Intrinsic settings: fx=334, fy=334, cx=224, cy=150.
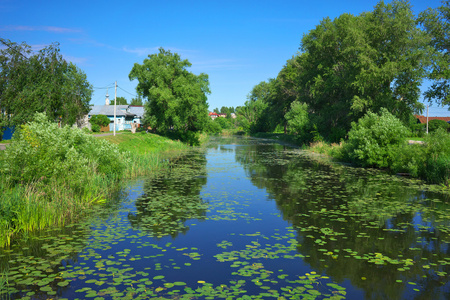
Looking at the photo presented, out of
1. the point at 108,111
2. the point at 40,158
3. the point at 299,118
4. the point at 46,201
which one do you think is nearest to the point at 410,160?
the point at 46,201

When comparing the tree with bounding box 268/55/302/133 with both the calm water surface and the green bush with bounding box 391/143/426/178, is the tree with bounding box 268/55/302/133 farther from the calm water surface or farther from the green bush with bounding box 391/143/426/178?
the calm water surface

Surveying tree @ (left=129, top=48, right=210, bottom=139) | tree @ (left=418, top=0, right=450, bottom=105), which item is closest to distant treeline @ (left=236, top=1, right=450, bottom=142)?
tree @ (left=418, top=0, right=450, bottom=105)

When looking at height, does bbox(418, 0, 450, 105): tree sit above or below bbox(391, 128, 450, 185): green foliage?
above

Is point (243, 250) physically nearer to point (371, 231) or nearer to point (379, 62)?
point (371, 231)

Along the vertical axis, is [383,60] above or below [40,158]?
above

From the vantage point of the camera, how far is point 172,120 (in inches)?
1829

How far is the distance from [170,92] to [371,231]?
38.7 meters

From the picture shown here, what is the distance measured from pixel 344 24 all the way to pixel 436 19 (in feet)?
31.4

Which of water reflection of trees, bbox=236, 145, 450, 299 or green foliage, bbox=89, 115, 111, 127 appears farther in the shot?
green foliage, bbox=89, 115, 111, 127

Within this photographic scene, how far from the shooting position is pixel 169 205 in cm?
1355

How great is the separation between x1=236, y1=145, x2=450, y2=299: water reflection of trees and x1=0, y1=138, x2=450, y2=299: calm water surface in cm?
4

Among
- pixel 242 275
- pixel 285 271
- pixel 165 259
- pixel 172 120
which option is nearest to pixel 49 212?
pixel 165 259

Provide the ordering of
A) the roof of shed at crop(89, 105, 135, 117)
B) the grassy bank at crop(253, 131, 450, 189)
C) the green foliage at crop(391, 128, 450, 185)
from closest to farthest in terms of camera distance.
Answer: the green foliage at crop(391, 128, 450, 185) < the grassy bank at crop(253, 131, 450, 189) < the roof of shed at crop(89, 105, 135, 117)

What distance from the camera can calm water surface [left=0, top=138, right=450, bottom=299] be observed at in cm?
654
